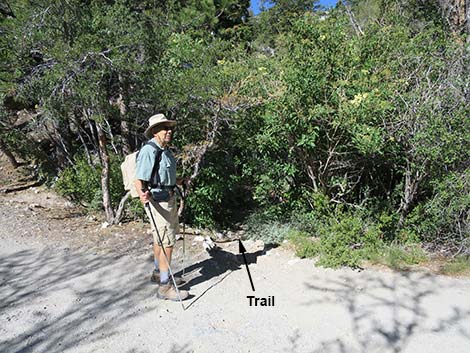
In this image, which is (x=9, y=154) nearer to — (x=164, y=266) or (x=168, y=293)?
(x=164, y=266)

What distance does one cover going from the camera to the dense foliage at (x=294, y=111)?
5.16m

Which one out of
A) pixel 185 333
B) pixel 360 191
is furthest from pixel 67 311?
pixel 360 191

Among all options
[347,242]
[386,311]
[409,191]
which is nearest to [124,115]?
[347,242]

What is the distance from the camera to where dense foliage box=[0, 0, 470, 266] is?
5160mm

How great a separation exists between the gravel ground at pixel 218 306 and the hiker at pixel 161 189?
31 cm

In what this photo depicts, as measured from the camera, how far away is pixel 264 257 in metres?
5.53

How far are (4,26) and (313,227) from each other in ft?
17.5

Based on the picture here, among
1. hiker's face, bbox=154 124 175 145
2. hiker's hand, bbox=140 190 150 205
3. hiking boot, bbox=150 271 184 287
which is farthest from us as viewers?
hiking boot, bbox=150 271 184 287

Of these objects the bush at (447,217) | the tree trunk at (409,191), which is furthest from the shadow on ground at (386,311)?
the tree trunk at (409,191)

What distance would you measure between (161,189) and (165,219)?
13.0 inches

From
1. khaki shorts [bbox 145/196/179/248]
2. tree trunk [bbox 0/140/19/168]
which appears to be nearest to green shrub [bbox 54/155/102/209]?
tree trunk [bbox 0/140/19/168]

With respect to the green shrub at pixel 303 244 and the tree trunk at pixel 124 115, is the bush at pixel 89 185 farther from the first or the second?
the green shrub at pixel 303 244

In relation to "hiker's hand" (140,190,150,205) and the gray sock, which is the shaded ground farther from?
"hiker's hand" (140,190,150,205)

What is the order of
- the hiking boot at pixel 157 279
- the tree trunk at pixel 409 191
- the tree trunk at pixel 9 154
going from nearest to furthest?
the hiking boot at pixel 157 279, the tree trunk at pixel 409 191, the tree trunk at pixel 9 154
